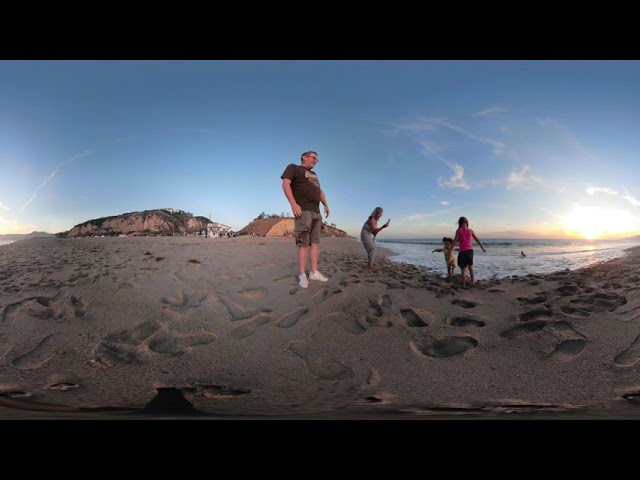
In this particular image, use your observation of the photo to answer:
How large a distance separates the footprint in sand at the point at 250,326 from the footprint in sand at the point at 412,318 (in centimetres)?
102

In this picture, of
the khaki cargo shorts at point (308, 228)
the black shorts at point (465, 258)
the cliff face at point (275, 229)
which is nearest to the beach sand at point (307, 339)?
the cliff face at point (275, 229)

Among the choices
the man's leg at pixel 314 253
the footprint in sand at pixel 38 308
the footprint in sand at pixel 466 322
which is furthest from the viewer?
the man's leg at pixel 314 253

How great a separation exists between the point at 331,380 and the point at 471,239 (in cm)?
180

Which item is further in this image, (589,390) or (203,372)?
(203,372)

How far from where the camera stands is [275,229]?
9.95 ft

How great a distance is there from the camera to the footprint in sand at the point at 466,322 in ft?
6.48

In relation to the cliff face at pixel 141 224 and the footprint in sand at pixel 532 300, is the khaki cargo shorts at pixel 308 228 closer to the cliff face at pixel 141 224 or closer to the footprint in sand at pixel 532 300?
the cliff face at pixel 141 224

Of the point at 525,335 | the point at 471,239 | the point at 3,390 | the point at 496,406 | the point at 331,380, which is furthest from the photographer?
the point at 471,239

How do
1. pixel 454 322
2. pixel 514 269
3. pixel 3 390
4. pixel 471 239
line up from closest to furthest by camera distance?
pixel 3 390, pixel 454 322, pixel 471 239, pixel 514 269

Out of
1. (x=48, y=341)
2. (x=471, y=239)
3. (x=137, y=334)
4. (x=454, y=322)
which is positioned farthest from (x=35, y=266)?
(x=471, y=239)

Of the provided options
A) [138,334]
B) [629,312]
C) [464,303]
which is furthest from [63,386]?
[629,312]

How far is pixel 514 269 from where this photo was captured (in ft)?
9.68

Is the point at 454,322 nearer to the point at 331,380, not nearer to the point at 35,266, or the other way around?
the point at 331,380

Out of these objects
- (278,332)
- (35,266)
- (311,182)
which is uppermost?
(311,182)
